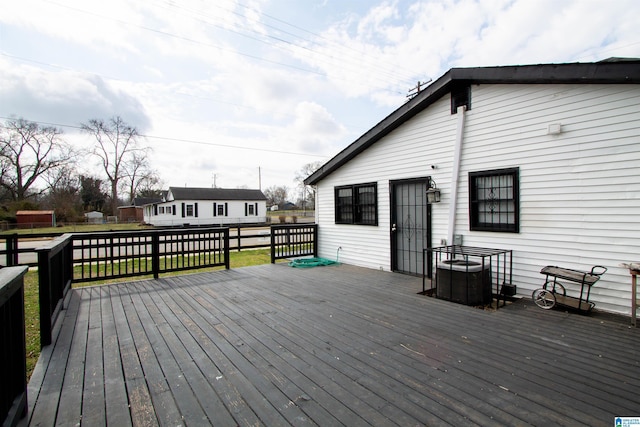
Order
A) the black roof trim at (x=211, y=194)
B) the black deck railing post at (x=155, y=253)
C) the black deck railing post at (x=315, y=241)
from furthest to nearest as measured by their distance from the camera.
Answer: the black roof trim at (x=211, y=194)
the black deck railing post at (x=315, y=241)
the black deck railing post at (x=155, y=253)

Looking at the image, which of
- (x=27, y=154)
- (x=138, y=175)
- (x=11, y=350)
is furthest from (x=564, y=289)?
(x=27, y=154)

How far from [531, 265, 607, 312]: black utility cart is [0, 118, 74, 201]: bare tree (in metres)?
37.5

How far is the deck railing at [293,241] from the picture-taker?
23.9 feet

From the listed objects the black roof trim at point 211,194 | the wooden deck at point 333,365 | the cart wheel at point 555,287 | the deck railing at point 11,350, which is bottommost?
the wooden deck at point 333,365

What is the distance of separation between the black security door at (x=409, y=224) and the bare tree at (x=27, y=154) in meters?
34.9

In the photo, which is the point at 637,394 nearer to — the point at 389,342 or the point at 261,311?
the point at 389,342

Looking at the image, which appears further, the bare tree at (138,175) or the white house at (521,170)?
the bare tree at (138,175)

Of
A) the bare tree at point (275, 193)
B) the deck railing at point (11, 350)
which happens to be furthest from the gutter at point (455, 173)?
the bare tree at point (275, 193)

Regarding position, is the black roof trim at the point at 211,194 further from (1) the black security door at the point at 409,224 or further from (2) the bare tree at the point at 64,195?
(1) the black security door at the point at 409,224

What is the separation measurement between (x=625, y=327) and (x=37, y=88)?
19604 mm

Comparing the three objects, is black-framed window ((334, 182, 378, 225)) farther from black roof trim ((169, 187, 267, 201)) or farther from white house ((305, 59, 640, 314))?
Answer: black roof trim ((169, 187, 267, 201))

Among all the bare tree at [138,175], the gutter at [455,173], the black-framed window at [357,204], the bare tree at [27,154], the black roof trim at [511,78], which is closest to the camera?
the black roof trim at [511,78]

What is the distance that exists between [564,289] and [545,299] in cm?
26

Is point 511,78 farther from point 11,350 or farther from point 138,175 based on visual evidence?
point 138,175
